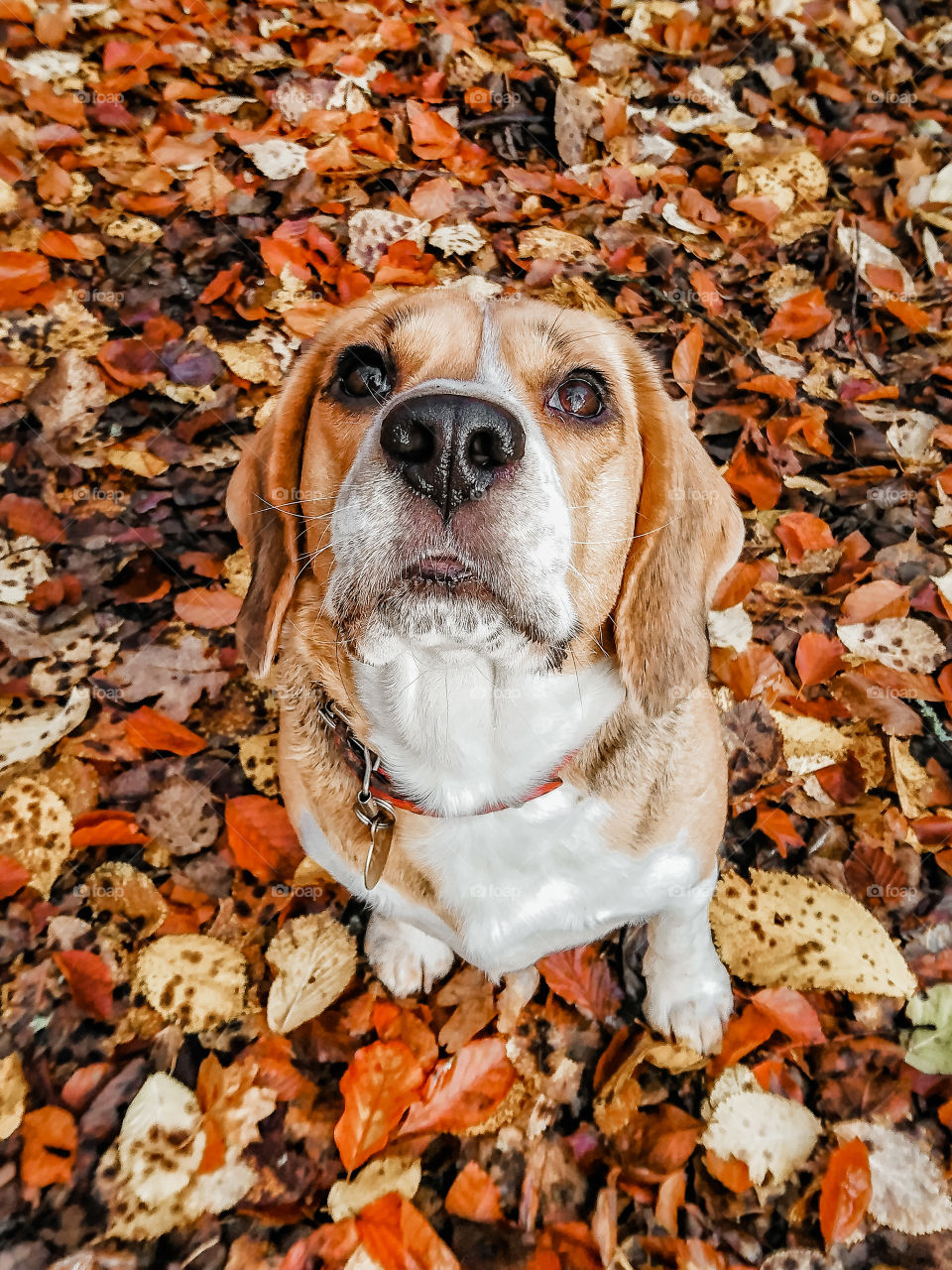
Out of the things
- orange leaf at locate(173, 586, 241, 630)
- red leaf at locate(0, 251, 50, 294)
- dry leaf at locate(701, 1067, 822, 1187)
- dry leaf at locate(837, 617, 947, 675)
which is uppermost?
red leaf at locate(0, 251, 50, 294)

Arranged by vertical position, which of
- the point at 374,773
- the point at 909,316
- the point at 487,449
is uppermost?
the point at 487,449

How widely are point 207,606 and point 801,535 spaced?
2.65 metres

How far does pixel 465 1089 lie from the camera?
2.45 m

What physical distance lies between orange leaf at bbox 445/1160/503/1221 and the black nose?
6.32 feet

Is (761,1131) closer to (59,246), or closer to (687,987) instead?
(687,987)

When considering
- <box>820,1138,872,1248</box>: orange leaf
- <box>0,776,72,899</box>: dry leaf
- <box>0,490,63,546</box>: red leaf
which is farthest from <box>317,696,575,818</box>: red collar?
<box>0,490,63,546</box>: red leaf

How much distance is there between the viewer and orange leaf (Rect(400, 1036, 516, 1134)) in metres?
2.39

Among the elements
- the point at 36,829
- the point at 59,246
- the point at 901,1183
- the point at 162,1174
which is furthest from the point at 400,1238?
the point at 59,246

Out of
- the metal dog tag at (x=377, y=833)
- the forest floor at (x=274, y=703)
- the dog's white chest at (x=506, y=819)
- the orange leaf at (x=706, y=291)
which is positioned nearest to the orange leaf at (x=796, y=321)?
the forest floor at (x=274, y=703)

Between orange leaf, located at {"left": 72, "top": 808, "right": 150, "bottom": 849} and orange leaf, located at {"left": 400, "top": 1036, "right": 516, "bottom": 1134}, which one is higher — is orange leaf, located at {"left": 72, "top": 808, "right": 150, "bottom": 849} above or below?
above

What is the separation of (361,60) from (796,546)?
4.21 metres

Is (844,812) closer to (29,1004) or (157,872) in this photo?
(157,872)

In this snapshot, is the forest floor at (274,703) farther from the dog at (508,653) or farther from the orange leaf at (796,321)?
the dog at (508,653)

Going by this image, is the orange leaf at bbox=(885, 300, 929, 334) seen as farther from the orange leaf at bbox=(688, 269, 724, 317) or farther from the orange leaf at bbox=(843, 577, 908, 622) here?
the orange leaf at bbox=(843, 577, 908, 622)
